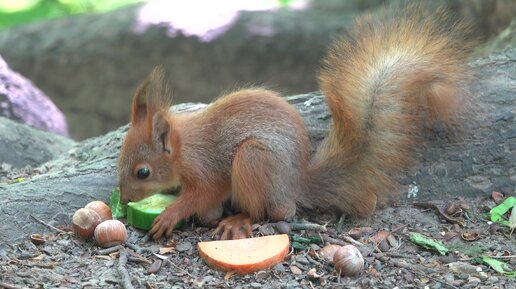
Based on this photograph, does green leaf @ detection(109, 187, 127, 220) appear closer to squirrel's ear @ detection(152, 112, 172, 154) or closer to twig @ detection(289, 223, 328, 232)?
squirrel's ear @ detection(152, 112, 172, 154)

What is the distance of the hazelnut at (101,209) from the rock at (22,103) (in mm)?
1718

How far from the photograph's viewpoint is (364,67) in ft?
8.64

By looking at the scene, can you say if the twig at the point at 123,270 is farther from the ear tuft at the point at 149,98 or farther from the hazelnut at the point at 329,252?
the hazelnut at the point at 329,252

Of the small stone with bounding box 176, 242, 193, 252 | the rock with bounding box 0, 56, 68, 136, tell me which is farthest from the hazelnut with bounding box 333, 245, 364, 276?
the rock with bounding box 0, 56, 68, 136

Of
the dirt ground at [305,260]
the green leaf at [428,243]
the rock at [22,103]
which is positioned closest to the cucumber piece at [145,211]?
the dirt ground at [305,260]

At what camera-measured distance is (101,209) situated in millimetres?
2492

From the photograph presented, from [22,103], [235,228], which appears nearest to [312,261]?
[235,228]

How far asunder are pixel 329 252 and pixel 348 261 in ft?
0.43

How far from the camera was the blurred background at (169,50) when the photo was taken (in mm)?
5863

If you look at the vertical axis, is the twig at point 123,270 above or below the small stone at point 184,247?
above

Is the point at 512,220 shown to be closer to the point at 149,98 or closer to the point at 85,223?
the point at 149,98

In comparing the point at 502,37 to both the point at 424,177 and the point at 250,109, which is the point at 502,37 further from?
the point at 250,109

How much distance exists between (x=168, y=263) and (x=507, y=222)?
1.21 m

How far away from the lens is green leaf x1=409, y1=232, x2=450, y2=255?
2371 millimetres
